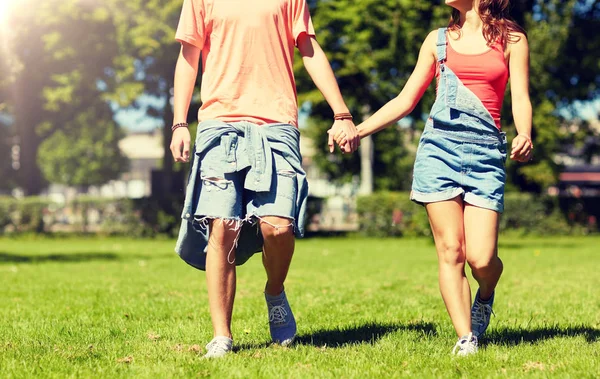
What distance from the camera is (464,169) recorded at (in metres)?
4.59

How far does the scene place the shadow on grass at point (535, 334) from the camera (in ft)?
17.1

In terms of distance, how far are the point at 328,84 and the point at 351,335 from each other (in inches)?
68.6

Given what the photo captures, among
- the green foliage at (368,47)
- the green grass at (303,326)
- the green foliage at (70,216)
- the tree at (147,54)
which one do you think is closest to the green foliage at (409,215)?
the green foliage at (368,47)

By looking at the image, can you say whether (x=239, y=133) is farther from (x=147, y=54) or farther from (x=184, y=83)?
(x=147, y=54)

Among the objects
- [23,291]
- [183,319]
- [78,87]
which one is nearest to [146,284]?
[23,291]

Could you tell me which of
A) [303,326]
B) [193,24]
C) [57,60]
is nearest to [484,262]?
[303,326]

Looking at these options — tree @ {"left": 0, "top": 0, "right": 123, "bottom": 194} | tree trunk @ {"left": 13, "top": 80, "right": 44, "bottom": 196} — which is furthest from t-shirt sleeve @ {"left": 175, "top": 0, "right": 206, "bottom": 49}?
tree trunk @ {"left": 13, "top": 80, "right": 44, "bottom": 196}

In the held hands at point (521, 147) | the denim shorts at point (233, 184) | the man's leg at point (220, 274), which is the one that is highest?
the held hands at point (521, 147)

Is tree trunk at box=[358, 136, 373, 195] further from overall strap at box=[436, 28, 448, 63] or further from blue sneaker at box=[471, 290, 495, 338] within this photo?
overall strap at box=[436, 28, 448, 63]

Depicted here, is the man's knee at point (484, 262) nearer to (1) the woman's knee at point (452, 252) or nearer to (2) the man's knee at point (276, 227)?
(1) the woman's knee at point (452, 252)

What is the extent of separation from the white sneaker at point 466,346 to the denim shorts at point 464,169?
0.71 meters

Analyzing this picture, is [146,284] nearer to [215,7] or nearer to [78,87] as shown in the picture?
[215,7]

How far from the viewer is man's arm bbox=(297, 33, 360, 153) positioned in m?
4.62

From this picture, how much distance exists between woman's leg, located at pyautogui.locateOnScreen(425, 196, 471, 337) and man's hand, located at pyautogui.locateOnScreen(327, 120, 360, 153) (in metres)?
0.54
